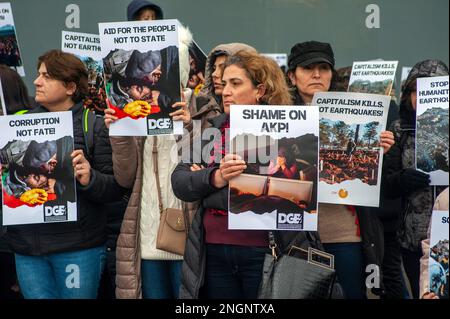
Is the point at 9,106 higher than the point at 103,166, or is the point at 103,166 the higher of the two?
the point at 9,106

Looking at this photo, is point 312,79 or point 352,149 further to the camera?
point 312,79

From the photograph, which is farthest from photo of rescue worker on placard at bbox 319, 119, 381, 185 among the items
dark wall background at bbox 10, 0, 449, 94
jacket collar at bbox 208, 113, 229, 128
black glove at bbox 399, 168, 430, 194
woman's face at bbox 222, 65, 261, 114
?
dark wall background at bbox 10, 0, 449, 94

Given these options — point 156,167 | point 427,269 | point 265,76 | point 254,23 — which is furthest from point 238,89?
point 254,23

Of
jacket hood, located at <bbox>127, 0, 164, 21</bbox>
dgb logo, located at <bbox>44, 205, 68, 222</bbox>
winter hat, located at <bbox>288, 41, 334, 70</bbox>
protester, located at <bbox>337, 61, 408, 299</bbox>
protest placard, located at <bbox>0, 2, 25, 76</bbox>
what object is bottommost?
protester, located at <bbox>337, 61, 408, 299</bbox>

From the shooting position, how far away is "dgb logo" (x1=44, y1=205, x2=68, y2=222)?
441 centimetres

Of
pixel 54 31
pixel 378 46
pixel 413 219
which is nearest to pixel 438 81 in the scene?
pixel 413 219

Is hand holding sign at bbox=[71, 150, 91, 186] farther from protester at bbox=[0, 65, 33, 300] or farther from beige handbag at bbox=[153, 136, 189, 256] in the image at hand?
protester at bbox=[0, 65, 33, 300]

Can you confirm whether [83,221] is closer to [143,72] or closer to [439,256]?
[143,72]

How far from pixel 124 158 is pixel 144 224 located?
383mm

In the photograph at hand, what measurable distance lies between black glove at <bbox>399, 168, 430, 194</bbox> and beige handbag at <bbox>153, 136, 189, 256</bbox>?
1228 mm

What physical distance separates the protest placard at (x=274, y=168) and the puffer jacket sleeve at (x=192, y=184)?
0.48ft

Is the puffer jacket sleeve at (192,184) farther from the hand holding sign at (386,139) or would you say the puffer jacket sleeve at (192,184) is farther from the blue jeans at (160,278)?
the hand holding sign at (386,139)

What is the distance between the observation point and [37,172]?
4.43 m

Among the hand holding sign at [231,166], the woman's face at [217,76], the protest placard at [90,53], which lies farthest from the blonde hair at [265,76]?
the protest placard at [90,53]
